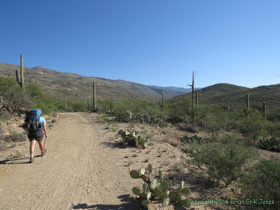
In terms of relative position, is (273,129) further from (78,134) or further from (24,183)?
(24,183)

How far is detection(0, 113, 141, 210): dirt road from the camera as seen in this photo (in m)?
3.21

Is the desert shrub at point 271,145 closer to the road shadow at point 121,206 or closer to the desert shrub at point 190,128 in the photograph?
the desert shrub at point 190,128

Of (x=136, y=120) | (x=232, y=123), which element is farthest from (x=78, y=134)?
(x=232, y=123)

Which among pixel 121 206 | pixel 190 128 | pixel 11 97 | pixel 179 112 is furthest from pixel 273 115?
pixel 11 97

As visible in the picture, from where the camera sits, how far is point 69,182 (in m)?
3.96

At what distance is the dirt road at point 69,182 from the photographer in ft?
10.5

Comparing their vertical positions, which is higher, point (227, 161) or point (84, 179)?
point (227, 161)

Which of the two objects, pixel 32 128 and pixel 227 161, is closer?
pixel 227 161

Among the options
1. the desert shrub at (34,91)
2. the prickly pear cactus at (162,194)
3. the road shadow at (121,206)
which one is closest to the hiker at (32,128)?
the road shadow at (121,206)

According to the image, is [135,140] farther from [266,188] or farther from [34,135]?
[266,188]

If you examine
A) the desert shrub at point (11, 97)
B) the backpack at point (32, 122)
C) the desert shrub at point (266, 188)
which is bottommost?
the desert shrub at point (266, 188)

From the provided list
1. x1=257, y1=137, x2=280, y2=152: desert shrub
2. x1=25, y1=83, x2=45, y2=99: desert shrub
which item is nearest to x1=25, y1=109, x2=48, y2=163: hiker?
x1=25, y1=83, x2=45, y2=99: desert shrub

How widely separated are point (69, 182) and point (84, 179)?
1.18ft

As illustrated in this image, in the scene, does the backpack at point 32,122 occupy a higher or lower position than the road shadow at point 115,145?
higher
